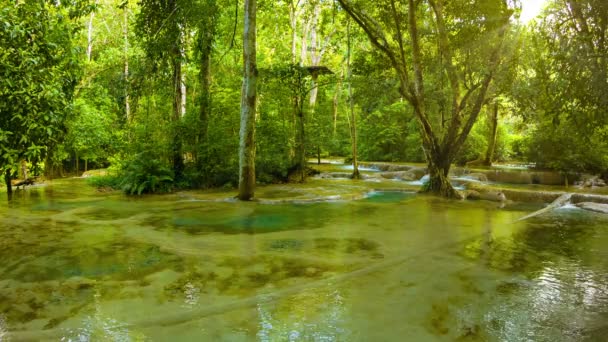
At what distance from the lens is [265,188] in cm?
1520

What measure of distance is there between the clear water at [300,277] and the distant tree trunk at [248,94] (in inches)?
86.3

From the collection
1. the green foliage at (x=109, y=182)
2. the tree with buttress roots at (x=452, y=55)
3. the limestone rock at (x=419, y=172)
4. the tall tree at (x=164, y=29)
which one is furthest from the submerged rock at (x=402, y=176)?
the green foliage at (x=109, y=182)

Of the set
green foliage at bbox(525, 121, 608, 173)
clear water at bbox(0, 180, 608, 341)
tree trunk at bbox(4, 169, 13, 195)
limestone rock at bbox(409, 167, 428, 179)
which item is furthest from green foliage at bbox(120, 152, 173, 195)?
green foliage at bbox(525, 121, 608, 173)

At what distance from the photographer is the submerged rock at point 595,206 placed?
10930mm

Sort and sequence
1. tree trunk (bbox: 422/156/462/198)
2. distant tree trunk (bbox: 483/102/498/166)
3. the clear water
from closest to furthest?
1. the clear water
2. tree trunk (bbox: 422/156/462/198)
3. distant tree trunk (bbox: 483/102/498/166)

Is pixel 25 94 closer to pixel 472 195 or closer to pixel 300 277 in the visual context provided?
pixel 300 277

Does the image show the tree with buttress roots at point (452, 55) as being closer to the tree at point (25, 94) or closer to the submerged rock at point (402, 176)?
the submerged rock at point (402, 176)

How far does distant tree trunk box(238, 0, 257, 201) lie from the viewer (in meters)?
11.4

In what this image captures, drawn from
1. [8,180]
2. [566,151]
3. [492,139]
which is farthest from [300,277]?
[492,139]

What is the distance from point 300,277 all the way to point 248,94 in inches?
286

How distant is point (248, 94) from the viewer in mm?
11508

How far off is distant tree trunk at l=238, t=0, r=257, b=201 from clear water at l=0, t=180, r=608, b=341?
2193mm

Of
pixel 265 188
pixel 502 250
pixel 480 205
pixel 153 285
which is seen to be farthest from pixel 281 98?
pixel 153 285

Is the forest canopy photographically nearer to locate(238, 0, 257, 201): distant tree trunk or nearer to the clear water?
locate(238, 0, 257, 201): distant tree trunk
